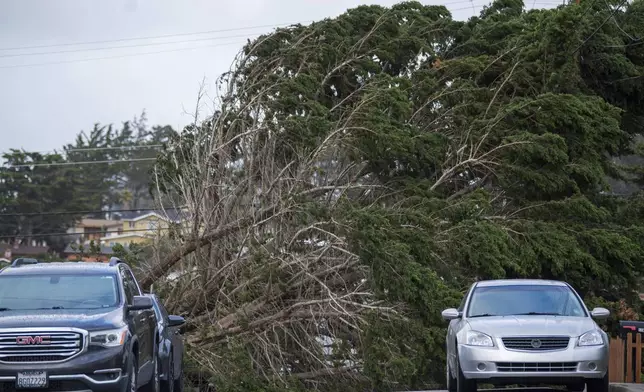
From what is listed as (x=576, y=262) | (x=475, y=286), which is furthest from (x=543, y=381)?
(x=576, y=262)

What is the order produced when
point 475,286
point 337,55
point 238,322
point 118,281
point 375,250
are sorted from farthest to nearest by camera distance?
point 337,55 < point 238,322 < point 375,250 < point 475,286 < point 118,281

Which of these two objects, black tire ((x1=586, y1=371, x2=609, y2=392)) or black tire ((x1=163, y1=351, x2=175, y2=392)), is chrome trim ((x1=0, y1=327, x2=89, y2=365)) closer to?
black tire ((x1=163, y1=351, x2=175, y2=392))

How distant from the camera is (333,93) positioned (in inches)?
1222

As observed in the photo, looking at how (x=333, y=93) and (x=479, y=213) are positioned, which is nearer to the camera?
(x=479, y=213)

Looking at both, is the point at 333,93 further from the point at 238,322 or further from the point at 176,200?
the point at 238,322

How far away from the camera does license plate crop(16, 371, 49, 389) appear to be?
39.5 feet

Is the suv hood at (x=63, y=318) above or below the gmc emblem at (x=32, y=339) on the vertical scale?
above

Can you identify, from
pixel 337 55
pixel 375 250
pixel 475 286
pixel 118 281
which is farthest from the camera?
pixel 337 55

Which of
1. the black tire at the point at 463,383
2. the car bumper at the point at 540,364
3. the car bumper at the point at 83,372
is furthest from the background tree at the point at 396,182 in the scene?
the car bumper at the point at 83,372

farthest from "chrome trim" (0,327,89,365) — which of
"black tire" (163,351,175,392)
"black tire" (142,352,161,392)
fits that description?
"black tire" (163,351,175,392)

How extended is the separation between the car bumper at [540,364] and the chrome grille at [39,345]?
191 inches

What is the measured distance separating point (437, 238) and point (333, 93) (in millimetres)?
6437

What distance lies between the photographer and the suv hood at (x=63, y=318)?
12320 millimetres

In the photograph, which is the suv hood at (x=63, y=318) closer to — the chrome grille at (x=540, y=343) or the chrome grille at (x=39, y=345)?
the chrome grille at (x=39, y=345)
